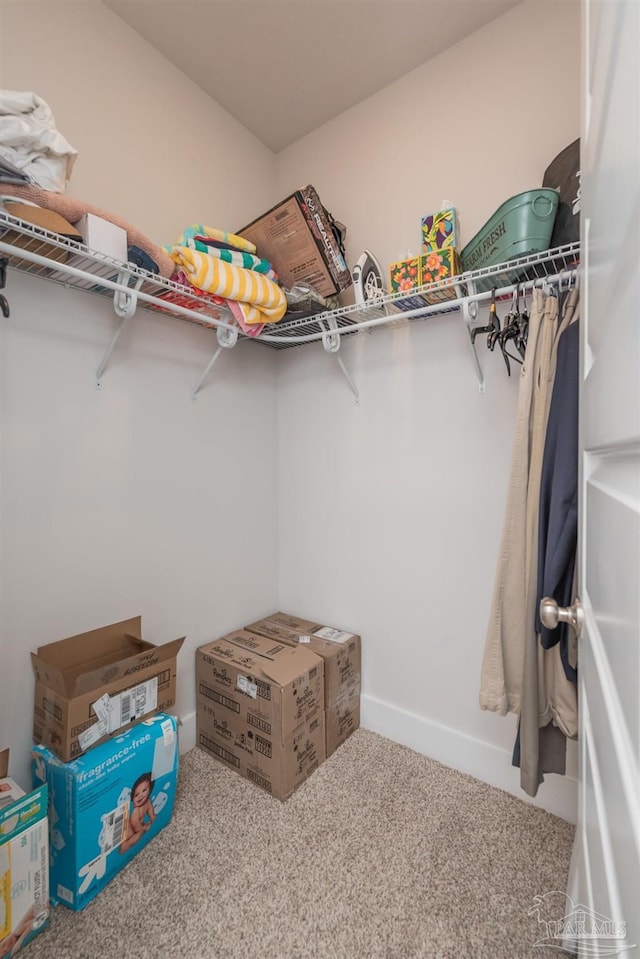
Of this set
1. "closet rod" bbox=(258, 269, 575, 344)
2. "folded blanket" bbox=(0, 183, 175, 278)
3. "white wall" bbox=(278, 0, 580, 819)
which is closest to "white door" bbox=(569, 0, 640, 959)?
"closet rod" bbox=(258, 269, 575, 344)

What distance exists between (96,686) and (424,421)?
1519mm

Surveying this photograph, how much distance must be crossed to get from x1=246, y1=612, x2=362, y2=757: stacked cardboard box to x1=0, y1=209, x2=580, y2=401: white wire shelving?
1209mm

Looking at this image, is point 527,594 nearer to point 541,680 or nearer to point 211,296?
point 541,680

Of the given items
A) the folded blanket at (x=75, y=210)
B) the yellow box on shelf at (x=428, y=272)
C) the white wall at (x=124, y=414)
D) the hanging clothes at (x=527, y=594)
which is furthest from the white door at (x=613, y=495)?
the white wall at (x=124, y=414)

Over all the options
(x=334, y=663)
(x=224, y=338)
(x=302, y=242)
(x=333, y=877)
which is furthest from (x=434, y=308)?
(x=333, y=877)

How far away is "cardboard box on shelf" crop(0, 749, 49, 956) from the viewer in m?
0.99

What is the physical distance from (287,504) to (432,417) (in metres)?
0.90

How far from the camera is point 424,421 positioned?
1.74 m

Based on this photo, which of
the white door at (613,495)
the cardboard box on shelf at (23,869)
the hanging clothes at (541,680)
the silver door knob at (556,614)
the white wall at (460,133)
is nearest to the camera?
the white door at (613,495)

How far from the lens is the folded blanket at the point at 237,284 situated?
4.57 feet

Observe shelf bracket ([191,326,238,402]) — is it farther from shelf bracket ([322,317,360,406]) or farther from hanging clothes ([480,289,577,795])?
hanging clothes ([480,289,577,795])

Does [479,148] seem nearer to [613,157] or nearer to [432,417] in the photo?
[432,417]

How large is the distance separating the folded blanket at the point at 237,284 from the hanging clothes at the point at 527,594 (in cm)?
92
